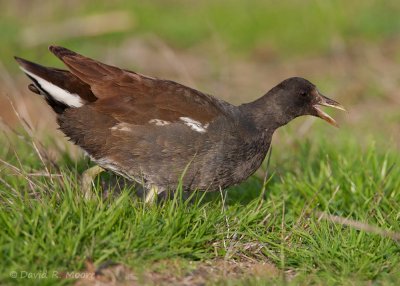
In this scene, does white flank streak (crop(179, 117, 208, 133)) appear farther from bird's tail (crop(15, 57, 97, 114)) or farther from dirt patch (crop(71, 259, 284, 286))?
dirt patch (crop(71, 259, 284, 286))

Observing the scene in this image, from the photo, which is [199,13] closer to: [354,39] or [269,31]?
[269,31]

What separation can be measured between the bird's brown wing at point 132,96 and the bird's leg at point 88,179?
478 mm

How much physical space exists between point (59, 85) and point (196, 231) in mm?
1376

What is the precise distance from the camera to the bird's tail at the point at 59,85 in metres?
4.73

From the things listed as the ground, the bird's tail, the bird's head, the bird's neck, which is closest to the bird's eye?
the bird's head

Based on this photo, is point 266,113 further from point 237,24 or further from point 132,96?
point 237,24

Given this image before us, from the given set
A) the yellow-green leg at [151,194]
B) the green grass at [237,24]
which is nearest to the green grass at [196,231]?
the yellow-green leg at [151,194]

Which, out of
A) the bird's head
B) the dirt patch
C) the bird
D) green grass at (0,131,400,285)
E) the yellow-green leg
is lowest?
the dirt patch

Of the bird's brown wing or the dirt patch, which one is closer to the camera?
the dirt patch

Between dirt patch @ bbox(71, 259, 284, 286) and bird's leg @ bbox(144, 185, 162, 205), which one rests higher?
bird's leg @ bbox(144, 185, 162, 205)

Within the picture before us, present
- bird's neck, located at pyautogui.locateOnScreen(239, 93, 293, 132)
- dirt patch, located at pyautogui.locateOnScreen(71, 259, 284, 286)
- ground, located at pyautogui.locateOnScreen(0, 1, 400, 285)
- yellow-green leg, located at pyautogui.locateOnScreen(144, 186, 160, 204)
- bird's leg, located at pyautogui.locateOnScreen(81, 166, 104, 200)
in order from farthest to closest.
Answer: bird's neck, located at pyautogui.locateOnScreen(239, 93, 293, 132) < yellow-green leg, located at pyautogui.locateOnScreen(144, 186, 160, 204) < bird's leg, located at pyautogui.locateOnScreen(81, 166, 104, 200) < ground, located at pyautogui.locateOnScreen(0, 1, 400, 285) < dirt patch, located at pyautogui.locateOnScreen(71, 259, 284, 286)

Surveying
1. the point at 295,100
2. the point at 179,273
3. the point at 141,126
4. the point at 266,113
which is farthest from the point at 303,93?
the point at 179,273

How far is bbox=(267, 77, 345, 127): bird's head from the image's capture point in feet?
17.3

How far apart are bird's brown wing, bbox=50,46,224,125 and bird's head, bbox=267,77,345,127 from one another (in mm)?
642
